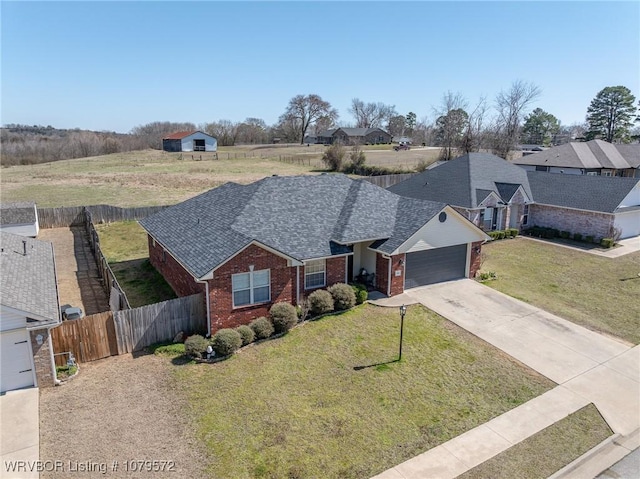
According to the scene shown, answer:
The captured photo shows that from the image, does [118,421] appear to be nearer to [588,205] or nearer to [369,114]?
[588,205]

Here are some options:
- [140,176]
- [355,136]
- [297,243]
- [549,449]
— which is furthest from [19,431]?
[355,136]

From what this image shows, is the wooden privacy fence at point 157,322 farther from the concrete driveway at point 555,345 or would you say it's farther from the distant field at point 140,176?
the distant field at point 140,176

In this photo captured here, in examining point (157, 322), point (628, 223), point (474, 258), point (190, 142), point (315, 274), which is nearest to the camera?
point (157, 322)

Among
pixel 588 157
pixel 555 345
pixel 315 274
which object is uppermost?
pixel 588 157

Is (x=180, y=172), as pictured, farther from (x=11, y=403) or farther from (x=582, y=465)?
(x=582, y=465)

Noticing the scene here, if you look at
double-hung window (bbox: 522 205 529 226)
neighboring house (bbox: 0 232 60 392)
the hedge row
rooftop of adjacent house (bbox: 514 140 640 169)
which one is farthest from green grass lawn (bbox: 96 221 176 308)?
rooftop of adjacent house (bbox: 514 140 640 169)

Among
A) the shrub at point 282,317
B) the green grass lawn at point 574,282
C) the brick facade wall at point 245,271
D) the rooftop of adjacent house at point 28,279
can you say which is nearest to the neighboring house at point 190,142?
the green grass lawn at point 574,282

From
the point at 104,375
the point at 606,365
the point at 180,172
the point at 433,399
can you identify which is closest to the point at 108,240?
the point at 104,375
